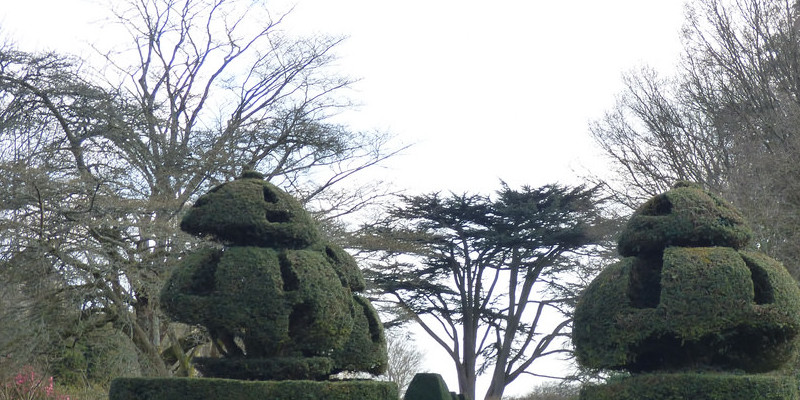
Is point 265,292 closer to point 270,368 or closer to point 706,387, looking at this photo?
point 270,368

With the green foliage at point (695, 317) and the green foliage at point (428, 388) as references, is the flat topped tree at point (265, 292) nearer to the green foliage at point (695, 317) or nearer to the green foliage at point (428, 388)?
the green foliage at point (695, 317)

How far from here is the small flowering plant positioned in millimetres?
15125

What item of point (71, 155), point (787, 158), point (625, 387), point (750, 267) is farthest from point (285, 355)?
point (787, 158)

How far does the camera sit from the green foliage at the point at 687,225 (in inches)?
346

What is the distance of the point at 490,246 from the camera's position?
26.6 metres

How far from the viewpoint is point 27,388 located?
15.4 meters

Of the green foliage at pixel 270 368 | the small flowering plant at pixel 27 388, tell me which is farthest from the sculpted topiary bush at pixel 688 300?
the small flowering plant at pixel 27 388

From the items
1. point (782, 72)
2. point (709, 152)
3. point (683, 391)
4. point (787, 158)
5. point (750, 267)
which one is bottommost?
point (683, 391)

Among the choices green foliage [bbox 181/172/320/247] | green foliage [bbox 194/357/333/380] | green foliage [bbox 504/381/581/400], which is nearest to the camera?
green foliage [bbox 194/357/333/380]

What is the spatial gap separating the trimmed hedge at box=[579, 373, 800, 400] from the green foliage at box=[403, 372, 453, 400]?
854cm

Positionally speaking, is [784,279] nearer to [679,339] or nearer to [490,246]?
[679,339]

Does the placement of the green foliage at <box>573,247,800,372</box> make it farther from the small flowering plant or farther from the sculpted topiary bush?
the small flowering plant

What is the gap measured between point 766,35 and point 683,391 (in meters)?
14.7

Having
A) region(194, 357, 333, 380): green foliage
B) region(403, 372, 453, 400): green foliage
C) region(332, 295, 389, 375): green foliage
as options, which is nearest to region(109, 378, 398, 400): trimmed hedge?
region(194, 357, 333, 380): green foliage
